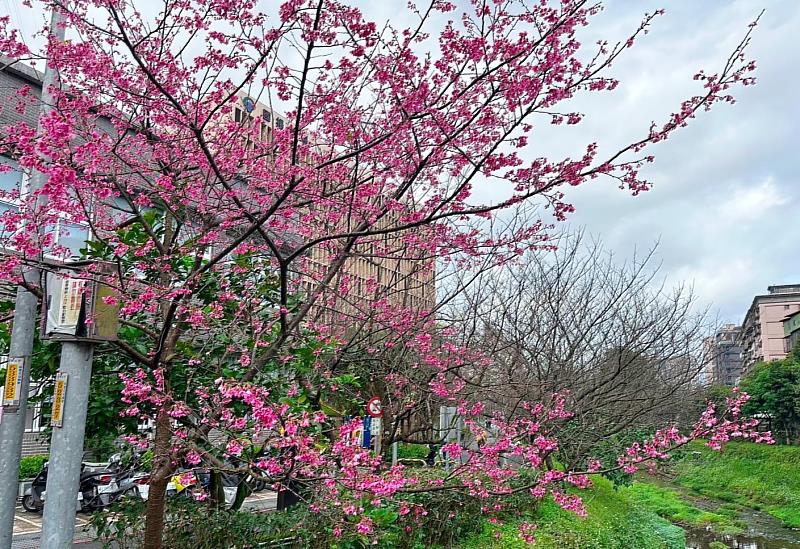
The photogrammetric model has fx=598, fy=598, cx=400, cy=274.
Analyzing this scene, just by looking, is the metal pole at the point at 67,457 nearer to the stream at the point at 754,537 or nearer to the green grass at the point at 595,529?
the green grass at the point at 595,529

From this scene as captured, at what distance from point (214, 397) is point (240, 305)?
3.86 ft

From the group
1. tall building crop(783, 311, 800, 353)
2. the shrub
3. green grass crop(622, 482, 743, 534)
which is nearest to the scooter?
the shrub

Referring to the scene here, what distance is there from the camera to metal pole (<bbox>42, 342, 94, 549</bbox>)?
8.93 feet

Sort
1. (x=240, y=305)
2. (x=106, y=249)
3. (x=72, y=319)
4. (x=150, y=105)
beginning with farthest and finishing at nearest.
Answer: (x=240, y=305) < (x=106, y=249) < (x=150, y=105) < (x=72, y=319)

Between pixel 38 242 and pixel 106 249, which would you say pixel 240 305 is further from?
pixel 38 242

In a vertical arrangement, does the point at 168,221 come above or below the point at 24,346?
above

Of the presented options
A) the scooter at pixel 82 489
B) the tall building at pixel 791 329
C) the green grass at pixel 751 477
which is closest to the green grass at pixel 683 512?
the green grass at pixel 751 477

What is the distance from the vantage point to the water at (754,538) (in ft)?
55.7

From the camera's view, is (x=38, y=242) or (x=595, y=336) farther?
(x=595, y=336)

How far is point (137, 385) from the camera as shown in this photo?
3.61 metres

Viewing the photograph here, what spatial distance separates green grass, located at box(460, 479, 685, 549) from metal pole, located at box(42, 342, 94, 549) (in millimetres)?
5898

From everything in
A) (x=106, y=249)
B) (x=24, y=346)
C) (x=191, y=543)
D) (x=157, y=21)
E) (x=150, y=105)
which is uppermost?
(x=157, y=21)

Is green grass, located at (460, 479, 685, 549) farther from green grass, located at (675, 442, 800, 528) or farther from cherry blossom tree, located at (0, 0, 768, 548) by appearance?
green grass, located at (675, 442, 800, 528)

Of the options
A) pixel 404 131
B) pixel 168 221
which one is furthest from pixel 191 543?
pixel 404 131
